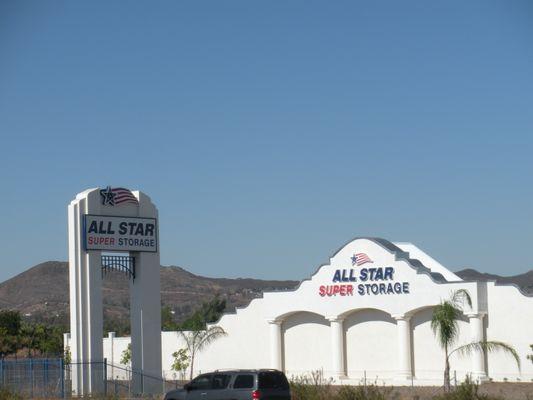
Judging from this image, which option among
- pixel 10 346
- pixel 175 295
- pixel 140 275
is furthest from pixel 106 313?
pixel 140 275

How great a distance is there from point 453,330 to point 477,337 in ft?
19.8

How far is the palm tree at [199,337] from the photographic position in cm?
7162

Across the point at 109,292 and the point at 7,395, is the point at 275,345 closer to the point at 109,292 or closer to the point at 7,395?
the point at 7,395

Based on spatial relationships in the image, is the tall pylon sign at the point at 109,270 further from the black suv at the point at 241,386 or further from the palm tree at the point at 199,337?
the palm tree at the point at 199,337

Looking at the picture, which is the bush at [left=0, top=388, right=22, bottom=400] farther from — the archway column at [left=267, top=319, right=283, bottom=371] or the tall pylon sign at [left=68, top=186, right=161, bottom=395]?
the archway column at [left=267, top=319, right=283, bottom=371]

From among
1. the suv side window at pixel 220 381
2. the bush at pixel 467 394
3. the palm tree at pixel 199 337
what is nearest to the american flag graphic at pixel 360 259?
the palm tree at pixel 199 337

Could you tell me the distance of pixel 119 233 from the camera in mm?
49969

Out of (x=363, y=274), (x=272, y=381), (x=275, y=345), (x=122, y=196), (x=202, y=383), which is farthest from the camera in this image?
(x=275, y=345)

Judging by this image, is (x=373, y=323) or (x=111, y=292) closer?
(x=373, y=323)

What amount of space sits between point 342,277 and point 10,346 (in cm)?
3085

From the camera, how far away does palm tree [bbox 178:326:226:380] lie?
235ft

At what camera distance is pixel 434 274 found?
201ft

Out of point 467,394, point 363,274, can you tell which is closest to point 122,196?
point 363,274

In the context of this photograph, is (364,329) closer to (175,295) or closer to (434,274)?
(434,274)
